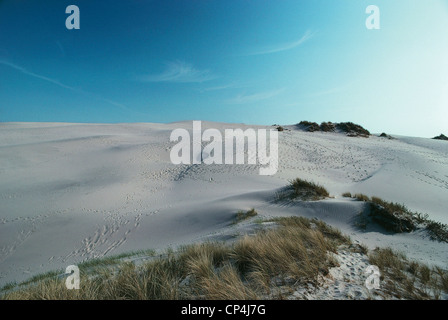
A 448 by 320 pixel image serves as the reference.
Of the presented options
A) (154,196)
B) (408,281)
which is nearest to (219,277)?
(408,281)

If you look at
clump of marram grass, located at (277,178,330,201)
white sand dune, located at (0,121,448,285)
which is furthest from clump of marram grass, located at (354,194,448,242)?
clump of marram grass, located at (277,178,330,201)

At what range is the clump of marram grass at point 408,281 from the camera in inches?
85.9

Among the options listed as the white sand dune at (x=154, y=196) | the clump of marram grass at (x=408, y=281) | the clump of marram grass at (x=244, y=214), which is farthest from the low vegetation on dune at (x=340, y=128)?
the clump of marram grass at (x=408, y=281)

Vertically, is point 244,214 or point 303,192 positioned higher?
point 303,192

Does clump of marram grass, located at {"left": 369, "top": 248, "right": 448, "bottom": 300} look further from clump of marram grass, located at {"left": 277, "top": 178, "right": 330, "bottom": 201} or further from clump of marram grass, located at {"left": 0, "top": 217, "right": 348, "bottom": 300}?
clump of marram grass, located at {"left": 277, "top": 178, "right": 330, "bottom": 201}

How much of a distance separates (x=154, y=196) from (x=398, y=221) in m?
9.52

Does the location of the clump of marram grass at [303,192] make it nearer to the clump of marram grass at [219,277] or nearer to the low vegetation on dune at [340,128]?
the clump of marram grass at [219,277]

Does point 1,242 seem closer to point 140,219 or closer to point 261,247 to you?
point 140,219

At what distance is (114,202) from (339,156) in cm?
1674

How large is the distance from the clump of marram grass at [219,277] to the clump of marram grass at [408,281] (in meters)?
0.61

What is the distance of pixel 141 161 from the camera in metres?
14.3

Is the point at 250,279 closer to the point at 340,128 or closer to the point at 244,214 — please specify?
the point at 244,214

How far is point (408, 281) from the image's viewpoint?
7.80 ft
